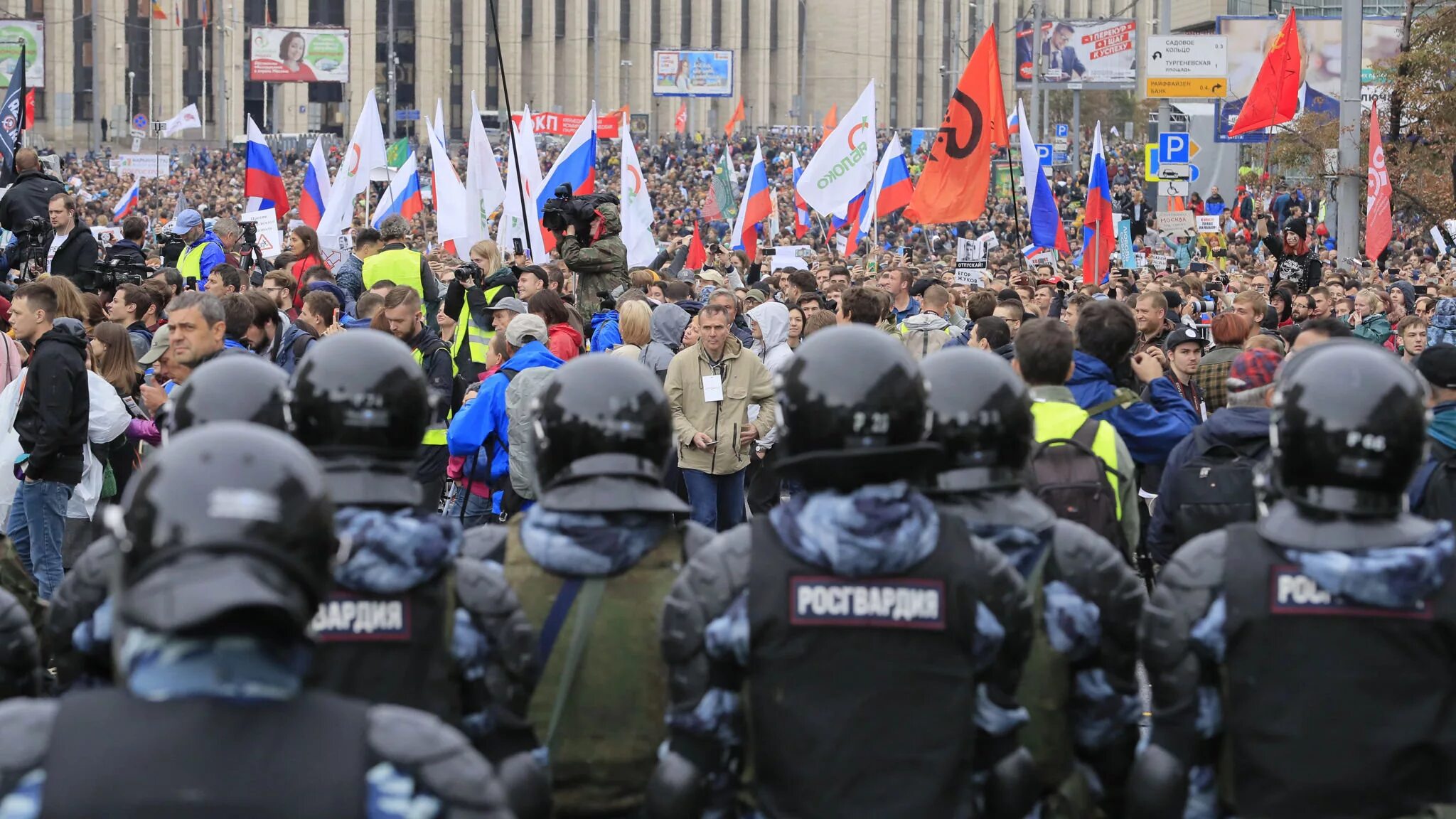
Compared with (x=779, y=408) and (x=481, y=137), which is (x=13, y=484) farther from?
(x=481, y=137)

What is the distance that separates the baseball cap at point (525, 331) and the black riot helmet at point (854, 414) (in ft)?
18.7

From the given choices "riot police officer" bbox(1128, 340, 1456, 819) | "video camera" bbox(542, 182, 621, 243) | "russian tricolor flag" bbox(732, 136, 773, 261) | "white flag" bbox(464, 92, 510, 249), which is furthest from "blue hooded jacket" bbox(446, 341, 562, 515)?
"russian tricolor flag" bbox(732, 136, 773, 261)

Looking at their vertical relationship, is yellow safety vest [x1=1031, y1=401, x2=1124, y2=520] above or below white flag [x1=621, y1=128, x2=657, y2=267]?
below

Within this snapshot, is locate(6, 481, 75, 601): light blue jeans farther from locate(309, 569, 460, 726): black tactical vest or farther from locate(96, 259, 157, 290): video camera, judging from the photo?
locate(309, 569, 460, 726): black tactical vest

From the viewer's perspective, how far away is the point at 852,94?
108 metres

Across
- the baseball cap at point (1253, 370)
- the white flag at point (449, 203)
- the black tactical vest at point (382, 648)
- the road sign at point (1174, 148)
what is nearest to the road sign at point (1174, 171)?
→ the road sign at point (1174, 148)

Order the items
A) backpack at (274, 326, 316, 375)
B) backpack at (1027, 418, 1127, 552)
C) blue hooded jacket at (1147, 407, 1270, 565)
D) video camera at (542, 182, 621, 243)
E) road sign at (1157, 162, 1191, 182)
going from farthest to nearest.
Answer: road sign at (1157, 162, 1191, 182) → video camera at (542, 182, 621, 243) → backpack at (274, 326, 316, 375) → blue hooded jacket at (1147, 407, 1270, 565) → backpack at (1027, 418, 1127, 552)

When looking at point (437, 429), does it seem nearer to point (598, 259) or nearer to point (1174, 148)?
point (598, 259)

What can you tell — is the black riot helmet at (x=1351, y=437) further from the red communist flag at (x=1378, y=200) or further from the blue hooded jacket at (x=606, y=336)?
the red communist flag at (x=1378, y=200)

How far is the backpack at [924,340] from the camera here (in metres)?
10.6

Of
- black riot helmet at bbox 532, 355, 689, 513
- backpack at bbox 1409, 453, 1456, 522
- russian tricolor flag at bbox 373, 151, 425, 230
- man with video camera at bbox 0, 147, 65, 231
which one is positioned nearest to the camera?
black riot helmet at bbox 532, 355, 689, 513

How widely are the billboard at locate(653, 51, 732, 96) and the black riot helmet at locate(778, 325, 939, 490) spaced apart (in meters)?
80.0

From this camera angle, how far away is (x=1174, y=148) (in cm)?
2838

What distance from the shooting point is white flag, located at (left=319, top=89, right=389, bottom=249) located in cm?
1809
